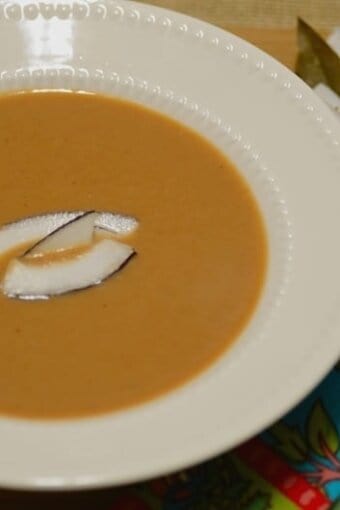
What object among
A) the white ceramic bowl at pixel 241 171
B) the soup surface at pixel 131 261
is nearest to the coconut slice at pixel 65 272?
the soup surface at pixel 131 261

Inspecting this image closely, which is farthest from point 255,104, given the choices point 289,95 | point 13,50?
point 13,50

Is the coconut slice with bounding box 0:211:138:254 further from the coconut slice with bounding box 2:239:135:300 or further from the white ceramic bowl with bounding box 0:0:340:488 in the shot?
the white ceramic bowl with bounding box 0:0:340:488

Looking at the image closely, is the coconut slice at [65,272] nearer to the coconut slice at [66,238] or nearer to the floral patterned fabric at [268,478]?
the coconut slice at [66,238]

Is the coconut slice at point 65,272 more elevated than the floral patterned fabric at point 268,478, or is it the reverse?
the coconut slice at point 65,272

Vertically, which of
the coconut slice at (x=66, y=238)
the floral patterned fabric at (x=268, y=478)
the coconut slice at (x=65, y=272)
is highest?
the coconut slice at (x=66, y=238)

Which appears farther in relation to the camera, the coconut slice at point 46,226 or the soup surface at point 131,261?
the coconut slice at point 46,226

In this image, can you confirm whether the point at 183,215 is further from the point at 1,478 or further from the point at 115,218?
the point at 1,478

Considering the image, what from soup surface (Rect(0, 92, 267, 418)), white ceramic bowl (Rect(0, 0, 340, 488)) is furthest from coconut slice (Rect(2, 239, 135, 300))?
white ceramic bowl (Rect(0, 0, 340, 488))

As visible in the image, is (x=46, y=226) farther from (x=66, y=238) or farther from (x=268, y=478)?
(x=268, y=478)
